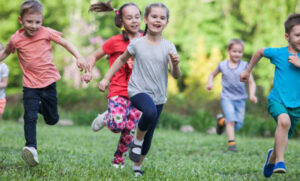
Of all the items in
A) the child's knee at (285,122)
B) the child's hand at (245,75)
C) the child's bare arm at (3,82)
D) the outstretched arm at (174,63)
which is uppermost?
the outstretched arm at (174,63)

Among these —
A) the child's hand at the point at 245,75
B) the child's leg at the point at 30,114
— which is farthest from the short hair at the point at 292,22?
the child's leg at the point at 30,114

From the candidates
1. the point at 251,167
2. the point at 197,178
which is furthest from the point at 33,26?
the point at 251,167

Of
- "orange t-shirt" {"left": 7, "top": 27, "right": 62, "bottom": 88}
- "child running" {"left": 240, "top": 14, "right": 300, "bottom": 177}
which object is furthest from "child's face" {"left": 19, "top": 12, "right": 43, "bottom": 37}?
"child running" {"left": 240, "top": 14, "right": 300, "bottom": 177}

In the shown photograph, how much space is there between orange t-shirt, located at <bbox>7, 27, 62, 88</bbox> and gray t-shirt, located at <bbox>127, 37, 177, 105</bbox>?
1.13 m

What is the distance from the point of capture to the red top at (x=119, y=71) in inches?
193

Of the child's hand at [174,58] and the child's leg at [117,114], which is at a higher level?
the child's hand at [174,58]

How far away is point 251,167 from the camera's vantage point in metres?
5.60

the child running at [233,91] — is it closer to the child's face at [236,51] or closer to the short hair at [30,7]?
the child's face at [236,51]

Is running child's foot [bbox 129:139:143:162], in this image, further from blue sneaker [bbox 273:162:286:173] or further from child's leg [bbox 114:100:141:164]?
blue sneaker [bbox 273:162:286:173]

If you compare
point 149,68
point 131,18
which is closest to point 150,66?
point 149,68

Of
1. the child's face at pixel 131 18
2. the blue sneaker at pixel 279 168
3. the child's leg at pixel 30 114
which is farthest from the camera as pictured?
the child's face at pixel 131 18

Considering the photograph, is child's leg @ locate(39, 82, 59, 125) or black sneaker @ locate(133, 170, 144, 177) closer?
black sneaker @ locate(133, 170, 144, 177)

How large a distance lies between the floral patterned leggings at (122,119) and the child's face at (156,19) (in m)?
1.02

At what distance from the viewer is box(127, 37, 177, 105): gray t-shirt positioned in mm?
4262
